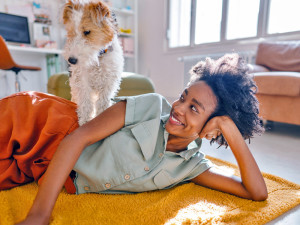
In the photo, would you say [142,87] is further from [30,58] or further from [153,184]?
[30,58]

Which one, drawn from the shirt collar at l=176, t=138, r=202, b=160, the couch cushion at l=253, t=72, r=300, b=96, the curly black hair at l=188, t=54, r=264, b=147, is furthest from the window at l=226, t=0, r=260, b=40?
the shirt collar at l=176, t=138, r=202, b=160

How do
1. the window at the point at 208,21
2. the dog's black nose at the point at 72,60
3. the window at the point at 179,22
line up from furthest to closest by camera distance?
the window at the point at 179,22 < the window at the point at 208,21 < the dog's black nose at the point at 72,60

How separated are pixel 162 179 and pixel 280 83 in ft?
5.52

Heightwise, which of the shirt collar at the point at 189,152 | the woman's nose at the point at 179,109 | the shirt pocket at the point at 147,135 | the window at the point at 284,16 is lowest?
the shirt collar at the point at 189,152

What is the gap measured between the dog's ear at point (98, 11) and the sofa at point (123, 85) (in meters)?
0.95

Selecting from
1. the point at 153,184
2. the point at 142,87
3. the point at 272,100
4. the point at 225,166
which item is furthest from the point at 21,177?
the point at 272,100

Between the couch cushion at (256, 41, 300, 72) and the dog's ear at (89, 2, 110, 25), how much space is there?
2.14 meters

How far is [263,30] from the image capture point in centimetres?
307

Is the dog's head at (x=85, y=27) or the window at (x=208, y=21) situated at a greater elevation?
the window at (x=208, y=21)

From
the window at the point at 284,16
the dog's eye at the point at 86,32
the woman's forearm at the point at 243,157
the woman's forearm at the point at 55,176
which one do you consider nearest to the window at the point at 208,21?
the window at the point at 284,16

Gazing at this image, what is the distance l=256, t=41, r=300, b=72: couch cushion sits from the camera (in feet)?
8.07

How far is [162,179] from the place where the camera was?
35.2 inches

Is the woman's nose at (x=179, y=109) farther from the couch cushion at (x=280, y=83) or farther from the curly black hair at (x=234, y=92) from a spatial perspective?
the couch cushion at (x=280, y=83)

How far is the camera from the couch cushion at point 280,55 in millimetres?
2461
